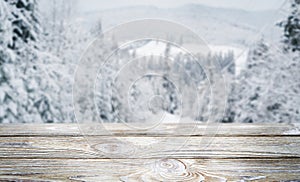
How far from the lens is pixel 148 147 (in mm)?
605

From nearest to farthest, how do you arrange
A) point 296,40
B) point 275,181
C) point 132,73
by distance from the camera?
point 275,181 → point 132,73 → point 296,40

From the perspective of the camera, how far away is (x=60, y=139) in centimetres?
64

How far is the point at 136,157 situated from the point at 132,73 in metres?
0.48

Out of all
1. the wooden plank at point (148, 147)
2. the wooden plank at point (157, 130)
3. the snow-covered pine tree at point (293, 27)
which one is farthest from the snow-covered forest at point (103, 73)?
the wooden plank at point (148, 147)

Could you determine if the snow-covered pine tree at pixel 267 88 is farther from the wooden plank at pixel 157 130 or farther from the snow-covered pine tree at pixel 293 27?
the wooden plank at pixel 157 130

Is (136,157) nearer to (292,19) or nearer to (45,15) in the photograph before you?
(45,15)

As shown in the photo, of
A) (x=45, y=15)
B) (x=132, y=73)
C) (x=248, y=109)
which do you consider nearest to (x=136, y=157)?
(x=132, y=73)

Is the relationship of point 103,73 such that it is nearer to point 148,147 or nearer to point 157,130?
point 157,130

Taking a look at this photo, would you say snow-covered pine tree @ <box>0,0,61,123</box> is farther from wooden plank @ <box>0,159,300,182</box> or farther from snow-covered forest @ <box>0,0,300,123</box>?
wooden plank @ <box>0,159,300,182</box>

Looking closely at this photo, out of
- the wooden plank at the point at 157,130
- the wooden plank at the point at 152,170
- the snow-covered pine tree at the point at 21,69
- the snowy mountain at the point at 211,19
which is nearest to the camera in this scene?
the wooden plank at the point at 152,170

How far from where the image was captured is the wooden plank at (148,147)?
557mm

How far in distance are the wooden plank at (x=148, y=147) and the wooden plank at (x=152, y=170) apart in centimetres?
2

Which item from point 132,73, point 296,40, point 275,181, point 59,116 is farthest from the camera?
point 296,40

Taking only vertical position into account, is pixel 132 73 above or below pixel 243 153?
above
